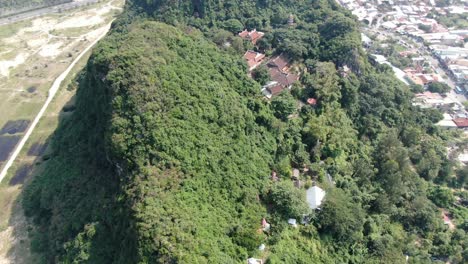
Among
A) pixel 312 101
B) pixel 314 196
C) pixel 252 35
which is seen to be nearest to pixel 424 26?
pixel 252 35

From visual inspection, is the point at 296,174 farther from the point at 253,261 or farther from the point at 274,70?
the point at 274,70

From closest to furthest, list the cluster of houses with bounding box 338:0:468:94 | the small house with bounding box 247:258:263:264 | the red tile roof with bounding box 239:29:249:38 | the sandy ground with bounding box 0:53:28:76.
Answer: the small house with bounding box 247:258:263:264 → the red tile roof with bounding box 239:29:249:38 → the sandy ground with bounding box 0:53:28:76 → the cluster of houses with bounding box 338:0:468:94

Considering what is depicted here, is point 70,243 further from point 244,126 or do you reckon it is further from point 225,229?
point 244,126

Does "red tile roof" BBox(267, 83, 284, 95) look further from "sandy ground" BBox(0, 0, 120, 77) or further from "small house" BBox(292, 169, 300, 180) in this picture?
"sandy ground" BBox(0, 0, 120, 77)

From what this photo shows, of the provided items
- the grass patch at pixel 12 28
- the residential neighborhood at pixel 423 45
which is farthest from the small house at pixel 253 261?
the grass patch at pixel 12 28

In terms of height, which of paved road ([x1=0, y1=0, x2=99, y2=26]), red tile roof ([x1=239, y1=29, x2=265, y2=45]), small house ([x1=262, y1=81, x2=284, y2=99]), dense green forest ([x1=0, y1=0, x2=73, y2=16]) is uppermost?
red tile roof ([x1=239, y1=29, x2=265, y2=45])

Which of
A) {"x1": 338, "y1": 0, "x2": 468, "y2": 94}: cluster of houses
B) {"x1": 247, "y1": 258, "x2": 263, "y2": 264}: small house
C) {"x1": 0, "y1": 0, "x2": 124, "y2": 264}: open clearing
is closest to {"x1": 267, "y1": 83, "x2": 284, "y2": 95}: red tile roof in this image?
{"x1": 247, "y1": 258, "x2": 263, "y2": 264}: small house

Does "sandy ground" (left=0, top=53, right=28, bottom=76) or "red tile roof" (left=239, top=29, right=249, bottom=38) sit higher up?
"red tile roof" (left=239, top=29, right=249, bottom=38)

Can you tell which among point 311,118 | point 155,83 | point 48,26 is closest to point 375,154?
point 311,118
